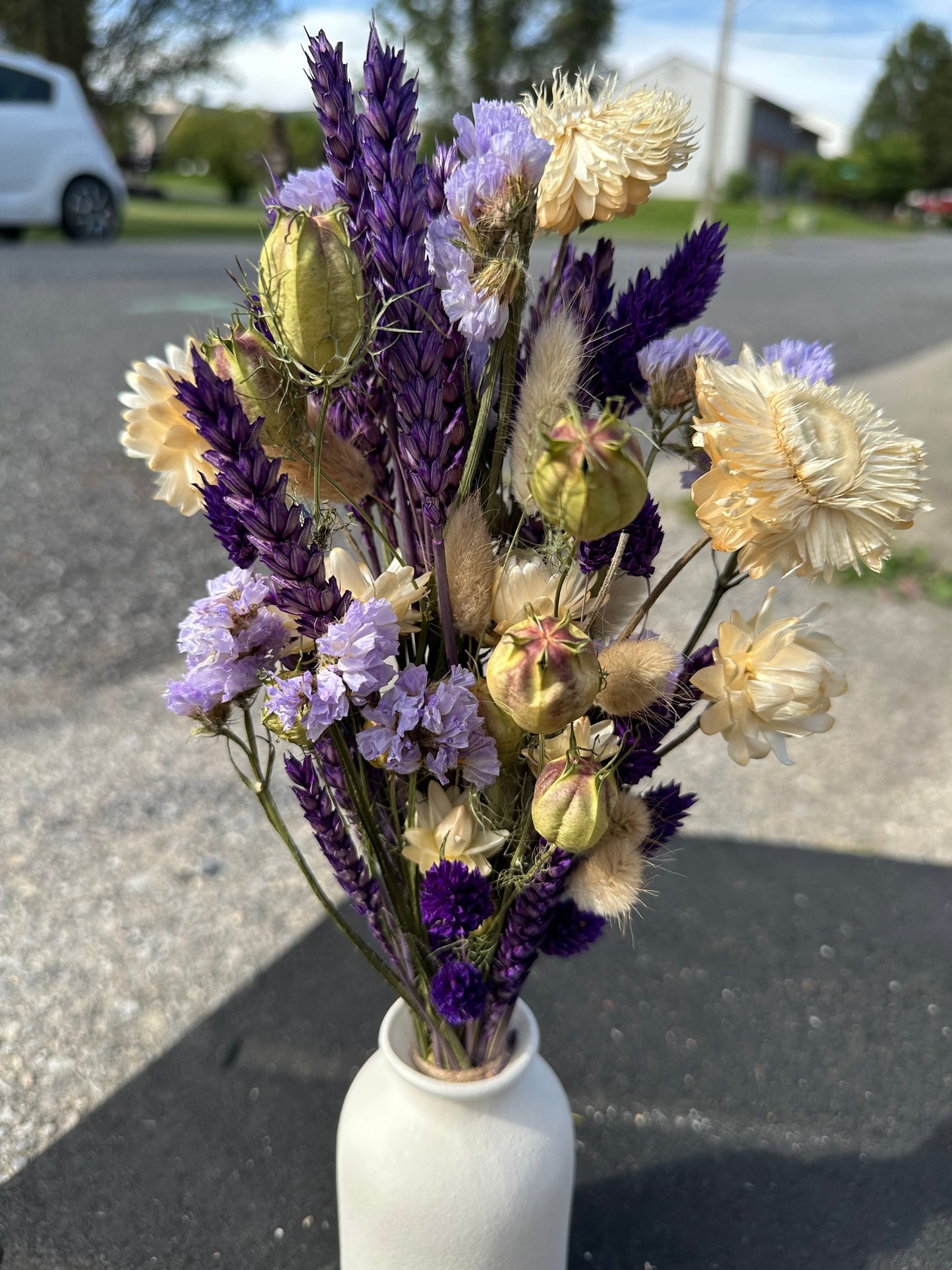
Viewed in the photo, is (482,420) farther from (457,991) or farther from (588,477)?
(457,991)

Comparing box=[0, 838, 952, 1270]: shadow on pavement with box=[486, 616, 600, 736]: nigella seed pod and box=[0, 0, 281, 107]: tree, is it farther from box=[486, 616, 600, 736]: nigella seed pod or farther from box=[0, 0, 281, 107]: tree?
box=[0, 0, 281, 107]: tree

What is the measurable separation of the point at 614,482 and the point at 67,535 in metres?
3.27

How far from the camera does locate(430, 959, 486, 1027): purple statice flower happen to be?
2.74 ft

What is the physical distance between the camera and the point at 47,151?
804 cm

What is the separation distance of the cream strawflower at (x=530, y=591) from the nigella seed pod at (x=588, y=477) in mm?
112

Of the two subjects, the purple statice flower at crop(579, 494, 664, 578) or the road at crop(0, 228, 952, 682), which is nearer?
the purple statice flower at crop(579, 494, 664, 578)

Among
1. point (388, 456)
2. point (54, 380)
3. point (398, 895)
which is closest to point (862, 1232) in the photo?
point (398, 895)

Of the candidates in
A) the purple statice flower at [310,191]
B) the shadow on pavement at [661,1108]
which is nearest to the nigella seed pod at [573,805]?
the purple statice flower at [310,191]

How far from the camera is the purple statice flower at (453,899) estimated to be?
30.2 inches

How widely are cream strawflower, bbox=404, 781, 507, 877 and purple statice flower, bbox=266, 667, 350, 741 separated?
131mm

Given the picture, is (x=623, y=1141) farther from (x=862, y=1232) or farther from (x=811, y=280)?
(x=811, y=280)

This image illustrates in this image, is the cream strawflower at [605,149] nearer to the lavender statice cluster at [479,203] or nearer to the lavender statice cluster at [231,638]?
the lavender statice cluster at [479,203]

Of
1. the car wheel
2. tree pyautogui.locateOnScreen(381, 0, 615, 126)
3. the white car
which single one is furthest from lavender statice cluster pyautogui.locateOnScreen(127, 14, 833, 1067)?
tree pyautogui.locateOnScreen(381, 0, 615, 126)

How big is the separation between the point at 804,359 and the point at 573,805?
37 centimetres
